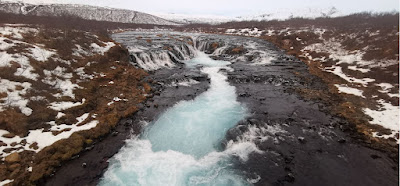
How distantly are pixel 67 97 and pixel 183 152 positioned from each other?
341 inches

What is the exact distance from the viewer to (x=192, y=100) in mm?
15539

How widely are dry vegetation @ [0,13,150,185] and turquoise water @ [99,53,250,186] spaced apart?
2350 millimetres

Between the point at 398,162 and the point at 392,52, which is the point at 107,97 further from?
the point at 392,52

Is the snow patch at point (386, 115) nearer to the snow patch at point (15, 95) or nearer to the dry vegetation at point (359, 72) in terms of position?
the dry vegetation at point (359, 72)

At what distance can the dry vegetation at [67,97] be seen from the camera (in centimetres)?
823

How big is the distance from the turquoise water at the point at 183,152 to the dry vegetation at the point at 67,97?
7.71 feet

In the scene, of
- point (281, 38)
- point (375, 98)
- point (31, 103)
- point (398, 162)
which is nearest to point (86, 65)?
point (31, 103)

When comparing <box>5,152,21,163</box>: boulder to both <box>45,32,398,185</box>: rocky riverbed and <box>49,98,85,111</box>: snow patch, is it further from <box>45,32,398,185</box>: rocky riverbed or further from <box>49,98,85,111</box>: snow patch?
<box>49,98,85,111</box>: snow patch

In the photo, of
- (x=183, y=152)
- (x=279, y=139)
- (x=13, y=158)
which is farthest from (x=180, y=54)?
(x=13, y=158)

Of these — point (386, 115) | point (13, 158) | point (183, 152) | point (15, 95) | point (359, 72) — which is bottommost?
point (183, 152)

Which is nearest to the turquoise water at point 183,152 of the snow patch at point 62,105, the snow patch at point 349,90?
the snow patch at point 62,105

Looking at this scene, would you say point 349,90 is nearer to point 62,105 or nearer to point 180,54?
point 62,105

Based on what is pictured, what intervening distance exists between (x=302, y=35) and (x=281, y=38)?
135 inches

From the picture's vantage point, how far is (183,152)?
9820 millimetres
